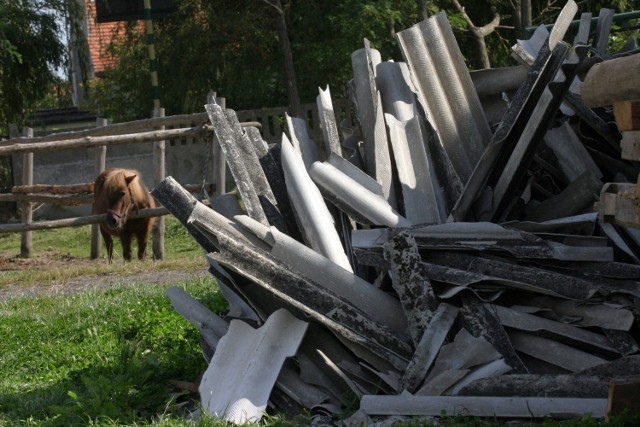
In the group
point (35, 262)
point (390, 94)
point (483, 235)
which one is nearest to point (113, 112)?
point (35, 262)

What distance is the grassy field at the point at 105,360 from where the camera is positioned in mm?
5547

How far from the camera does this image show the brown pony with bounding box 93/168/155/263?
1407cm

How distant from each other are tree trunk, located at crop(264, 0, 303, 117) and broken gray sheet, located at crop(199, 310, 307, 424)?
14.0 meters

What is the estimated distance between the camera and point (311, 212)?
6.20 metres

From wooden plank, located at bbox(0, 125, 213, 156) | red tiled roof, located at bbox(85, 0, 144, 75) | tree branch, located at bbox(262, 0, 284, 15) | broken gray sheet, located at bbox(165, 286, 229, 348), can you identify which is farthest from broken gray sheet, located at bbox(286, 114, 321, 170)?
red tiled roof, located at bbox(85, 0, 144, 75)

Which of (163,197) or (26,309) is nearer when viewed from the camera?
(163,197)

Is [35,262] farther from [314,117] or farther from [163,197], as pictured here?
[163,197]

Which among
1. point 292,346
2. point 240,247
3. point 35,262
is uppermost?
point 240,247

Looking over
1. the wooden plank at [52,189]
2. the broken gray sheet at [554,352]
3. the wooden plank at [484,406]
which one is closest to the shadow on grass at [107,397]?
the wooden plank at [484,406]

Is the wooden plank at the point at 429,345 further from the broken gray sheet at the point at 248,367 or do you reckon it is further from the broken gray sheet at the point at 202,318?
the broken gray sheet at the point at 202,318

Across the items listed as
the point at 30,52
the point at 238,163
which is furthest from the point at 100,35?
the point at 238,163

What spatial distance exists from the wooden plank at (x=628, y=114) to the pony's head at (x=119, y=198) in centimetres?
1052

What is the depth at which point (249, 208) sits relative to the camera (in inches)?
249

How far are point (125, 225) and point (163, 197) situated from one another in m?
8.72
